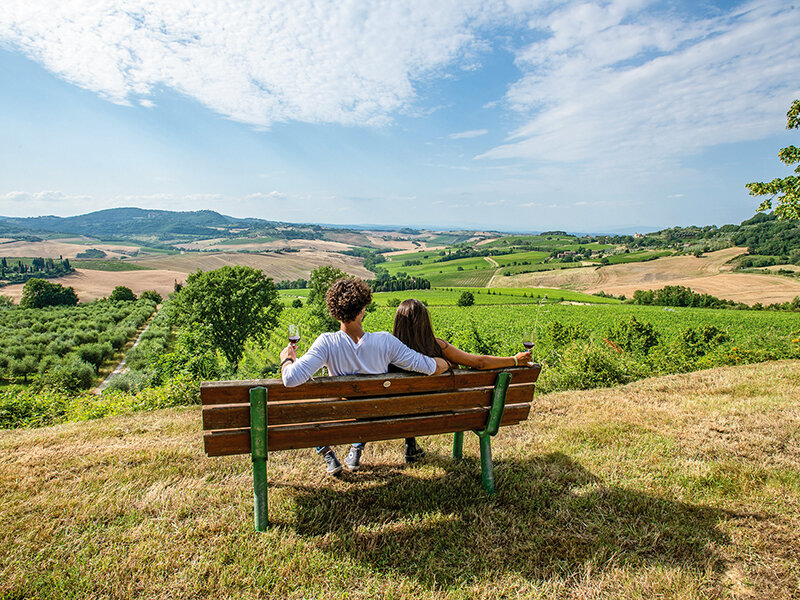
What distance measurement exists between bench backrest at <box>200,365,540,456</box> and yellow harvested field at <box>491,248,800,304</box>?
6992 cm

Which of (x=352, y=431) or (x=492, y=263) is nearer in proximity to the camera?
(x=352, y=431)

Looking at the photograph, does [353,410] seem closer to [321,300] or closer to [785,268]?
[321,300]

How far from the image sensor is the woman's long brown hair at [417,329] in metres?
3.62

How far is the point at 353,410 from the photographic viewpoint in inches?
124

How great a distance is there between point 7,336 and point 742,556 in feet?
167

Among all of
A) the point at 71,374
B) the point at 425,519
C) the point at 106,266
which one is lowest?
the point at 71,374

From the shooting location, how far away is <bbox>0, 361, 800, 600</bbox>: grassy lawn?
254 cm

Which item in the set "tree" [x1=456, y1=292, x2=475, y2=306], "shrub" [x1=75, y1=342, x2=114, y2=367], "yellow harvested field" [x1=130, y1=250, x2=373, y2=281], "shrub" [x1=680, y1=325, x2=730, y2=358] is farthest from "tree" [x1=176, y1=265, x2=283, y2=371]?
"yellow harvested field" [x1=130, y1=250, x2=373, y2=281]

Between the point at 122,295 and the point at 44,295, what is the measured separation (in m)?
11.9

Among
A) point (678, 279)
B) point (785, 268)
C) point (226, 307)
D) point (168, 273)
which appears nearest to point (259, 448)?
point (226, 307)

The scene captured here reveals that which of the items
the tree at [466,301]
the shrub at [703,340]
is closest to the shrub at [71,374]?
the shrub at [703,340]

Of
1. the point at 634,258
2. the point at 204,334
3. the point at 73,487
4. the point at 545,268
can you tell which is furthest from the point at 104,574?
the point at 634,258

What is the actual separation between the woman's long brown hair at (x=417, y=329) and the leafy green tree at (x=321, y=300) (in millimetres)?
35352

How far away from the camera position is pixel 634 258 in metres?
99.8
